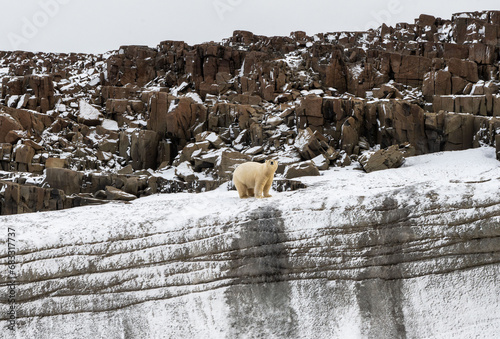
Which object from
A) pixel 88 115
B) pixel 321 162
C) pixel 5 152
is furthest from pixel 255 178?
pixel 88 115

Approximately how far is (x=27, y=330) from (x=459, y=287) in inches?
244

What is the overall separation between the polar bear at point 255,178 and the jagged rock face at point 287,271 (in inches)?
40.3

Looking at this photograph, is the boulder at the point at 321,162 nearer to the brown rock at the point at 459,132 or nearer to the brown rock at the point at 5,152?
the brown rock at the point at 459,132

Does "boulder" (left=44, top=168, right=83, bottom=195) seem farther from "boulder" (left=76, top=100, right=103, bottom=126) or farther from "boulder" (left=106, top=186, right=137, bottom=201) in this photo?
"boulder" (left=76, top=100, right=103, bottom=126)

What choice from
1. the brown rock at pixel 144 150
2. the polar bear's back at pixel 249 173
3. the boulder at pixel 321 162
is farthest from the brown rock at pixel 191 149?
the polar bear's back at pixel 249 173

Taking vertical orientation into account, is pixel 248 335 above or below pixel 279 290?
below

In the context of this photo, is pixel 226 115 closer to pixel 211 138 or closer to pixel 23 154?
pixel 211 138

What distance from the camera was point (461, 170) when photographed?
1792 cm

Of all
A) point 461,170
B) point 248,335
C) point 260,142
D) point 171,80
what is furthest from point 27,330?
point 171,80

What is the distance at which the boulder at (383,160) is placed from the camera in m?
20.4

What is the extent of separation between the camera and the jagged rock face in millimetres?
7066

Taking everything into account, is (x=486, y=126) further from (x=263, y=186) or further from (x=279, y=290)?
(x=279, y=290)

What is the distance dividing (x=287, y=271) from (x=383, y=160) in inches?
552

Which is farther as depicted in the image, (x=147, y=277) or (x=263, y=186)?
(x=263, y=186)
